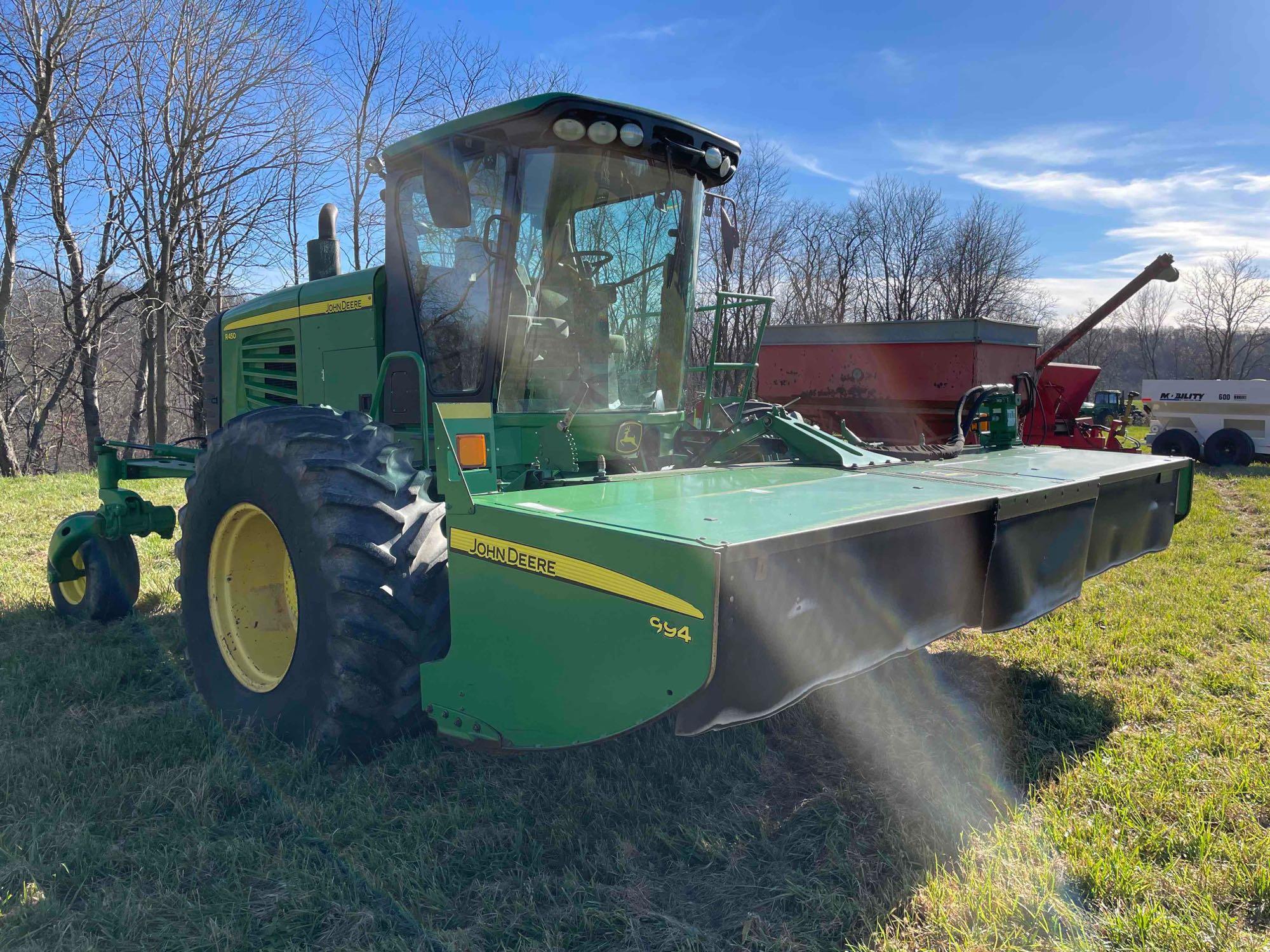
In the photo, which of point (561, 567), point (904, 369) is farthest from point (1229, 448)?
point (561, 567)

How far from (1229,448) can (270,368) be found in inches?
678

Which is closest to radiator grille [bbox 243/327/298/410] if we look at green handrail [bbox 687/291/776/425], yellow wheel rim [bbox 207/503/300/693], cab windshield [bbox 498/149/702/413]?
yellow wheel rim [bbox 207/503/300/693]

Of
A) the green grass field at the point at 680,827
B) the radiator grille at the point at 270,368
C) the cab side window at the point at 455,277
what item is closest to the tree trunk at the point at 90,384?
the radiator grille at the point at 270,368

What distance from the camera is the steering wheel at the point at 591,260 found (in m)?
3.53

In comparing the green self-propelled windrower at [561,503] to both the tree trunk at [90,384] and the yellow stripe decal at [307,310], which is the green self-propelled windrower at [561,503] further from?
the tree trunk at [90,384]

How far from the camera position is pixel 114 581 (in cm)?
473

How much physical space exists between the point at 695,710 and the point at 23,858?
198 centimetres

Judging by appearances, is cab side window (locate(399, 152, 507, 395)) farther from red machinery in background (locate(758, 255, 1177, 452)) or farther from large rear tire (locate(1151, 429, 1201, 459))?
large rear tire (locate(1151, 429, 1201, 459))

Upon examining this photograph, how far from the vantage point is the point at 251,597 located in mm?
3408

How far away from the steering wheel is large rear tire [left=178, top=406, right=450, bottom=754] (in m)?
1.11

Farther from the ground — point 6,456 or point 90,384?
point 90,384

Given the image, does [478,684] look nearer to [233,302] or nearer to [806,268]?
[233,302]

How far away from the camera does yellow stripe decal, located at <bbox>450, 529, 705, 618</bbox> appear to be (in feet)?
6.80

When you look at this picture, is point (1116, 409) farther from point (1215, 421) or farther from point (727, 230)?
point (727, 230)
